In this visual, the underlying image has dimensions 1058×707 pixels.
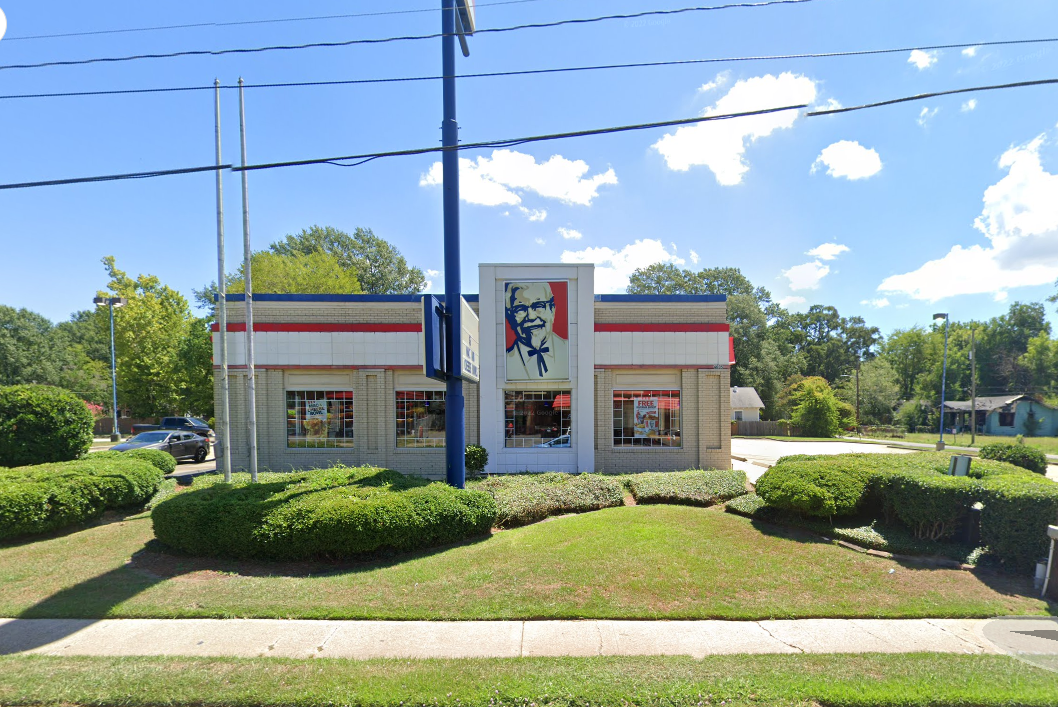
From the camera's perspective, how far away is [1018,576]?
6.68 m

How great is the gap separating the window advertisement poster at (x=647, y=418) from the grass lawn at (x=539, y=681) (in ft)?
33.3

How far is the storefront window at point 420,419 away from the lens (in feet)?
48.8

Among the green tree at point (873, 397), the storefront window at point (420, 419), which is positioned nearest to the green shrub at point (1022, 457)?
the storefront window at point (420, 419)

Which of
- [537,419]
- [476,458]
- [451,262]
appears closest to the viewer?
[451,262]

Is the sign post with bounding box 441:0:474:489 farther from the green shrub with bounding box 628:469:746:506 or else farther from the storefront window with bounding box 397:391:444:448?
the storefront window with bounding box 397:391:444:448

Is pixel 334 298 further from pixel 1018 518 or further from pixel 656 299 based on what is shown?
pixel 1018 518

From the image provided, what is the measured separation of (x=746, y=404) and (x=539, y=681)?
152 ft

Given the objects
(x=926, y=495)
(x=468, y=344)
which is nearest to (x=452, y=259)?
(x=468, y=344)

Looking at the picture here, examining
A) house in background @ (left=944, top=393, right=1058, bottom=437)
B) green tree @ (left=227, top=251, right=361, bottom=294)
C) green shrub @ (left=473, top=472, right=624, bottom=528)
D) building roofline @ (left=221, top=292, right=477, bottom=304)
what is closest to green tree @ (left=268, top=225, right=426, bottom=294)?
green tree @ (left=227, top=251, right=361, bottom=294)

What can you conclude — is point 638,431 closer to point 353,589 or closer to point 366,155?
point 353,589

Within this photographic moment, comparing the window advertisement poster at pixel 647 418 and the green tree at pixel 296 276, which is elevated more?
the green tree at pixel 296 276

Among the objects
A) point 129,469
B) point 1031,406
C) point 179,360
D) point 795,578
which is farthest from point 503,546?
point 1031,406

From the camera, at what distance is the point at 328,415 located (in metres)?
14.9

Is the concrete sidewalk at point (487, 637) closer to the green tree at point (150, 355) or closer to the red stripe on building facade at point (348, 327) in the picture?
the red stripe on building facade at point (348, 327)
